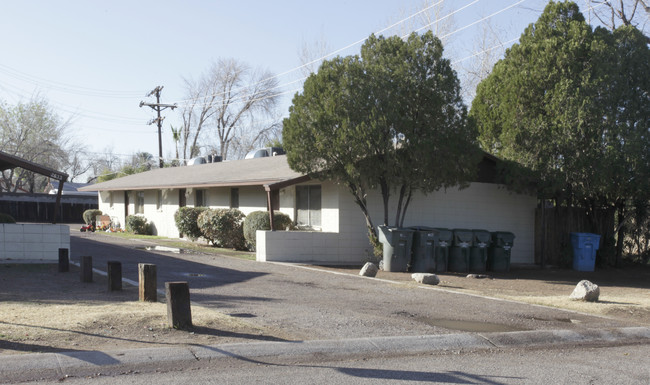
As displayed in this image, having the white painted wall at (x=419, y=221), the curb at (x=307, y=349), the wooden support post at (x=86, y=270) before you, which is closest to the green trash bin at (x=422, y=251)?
the white painted wall at (x=419, y=221)

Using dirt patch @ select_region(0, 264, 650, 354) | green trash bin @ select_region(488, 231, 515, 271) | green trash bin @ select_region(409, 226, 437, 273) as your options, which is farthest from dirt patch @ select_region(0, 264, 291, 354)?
green trash bin @ select_region(488, 231, 515, 271)

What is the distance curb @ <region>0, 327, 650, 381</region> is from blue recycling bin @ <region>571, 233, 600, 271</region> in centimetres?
1135

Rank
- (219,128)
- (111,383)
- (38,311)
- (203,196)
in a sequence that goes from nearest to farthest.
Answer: (111,383), (38,311), (203,196), (219,128)

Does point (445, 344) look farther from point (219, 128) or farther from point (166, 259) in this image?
point (219, 128)

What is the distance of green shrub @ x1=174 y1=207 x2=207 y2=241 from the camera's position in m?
23.1

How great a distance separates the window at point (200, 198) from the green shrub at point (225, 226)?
3621 millimetres

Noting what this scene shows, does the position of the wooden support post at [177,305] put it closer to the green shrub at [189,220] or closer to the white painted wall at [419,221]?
the white painted wall at [419,221]

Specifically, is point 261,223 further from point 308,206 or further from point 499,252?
point 499,252

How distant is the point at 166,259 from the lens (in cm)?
1703

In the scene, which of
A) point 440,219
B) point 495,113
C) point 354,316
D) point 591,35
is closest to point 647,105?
point 591,35

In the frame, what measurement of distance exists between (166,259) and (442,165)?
7.92 metres

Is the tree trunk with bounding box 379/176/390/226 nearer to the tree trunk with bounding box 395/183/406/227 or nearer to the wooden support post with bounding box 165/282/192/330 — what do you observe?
the tree trunk with bounding box 395/183/406/227

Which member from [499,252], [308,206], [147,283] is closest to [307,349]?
[147,283]

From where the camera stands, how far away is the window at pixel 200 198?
83.4ft
